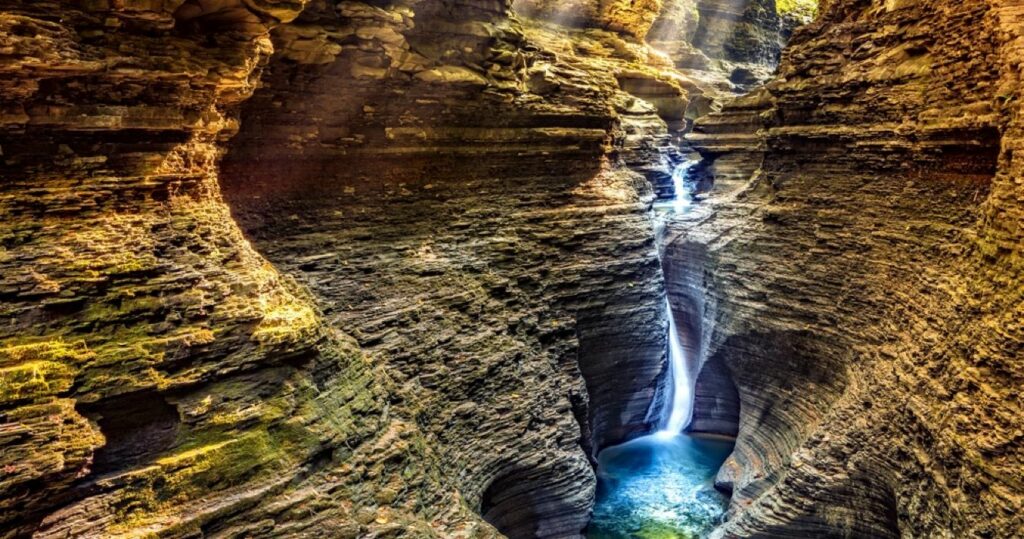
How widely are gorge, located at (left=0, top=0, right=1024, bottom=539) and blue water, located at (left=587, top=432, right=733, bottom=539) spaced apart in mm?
121

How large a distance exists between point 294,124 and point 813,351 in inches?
461

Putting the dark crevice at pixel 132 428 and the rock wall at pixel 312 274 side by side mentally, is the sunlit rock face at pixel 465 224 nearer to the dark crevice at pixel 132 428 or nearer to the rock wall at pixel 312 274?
the rock wall at pixel 312 274

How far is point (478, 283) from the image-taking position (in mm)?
13438

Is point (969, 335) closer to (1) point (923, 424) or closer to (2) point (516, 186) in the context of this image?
(1) point (923, 424)

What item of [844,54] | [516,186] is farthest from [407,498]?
[844,54]

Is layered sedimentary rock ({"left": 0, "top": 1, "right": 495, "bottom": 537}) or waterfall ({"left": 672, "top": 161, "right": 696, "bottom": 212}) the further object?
waterfall ({"left": 672, "top": 161, "right": 696, "bottom": 212})

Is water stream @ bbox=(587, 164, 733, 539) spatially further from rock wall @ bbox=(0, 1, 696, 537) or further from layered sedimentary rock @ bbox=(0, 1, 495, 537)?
layered sedimentary rock @ bbox=(0, 1, 495, 537)

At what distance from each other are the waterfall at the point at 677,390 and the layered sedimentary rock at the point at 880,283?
1.27 m

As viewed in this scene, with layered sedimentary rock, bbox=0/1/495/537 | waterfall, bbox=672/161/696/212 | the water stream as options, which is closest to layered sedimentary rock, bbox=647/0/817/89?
waterfall, bbox=672/161/696/212

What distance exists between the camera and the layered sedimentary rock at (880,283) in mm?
A: 9172

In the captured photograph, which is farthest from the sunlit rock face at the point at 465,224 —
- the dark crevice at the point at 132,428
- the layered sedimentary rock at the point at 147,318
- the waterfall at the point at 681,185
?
the waterfall at the point at 681,185

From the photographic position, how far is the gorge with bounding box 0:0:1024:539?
24.1 feet

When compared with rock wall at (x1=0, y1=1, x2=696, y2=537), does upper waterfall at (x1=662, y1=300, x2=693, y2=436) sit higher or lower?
lower

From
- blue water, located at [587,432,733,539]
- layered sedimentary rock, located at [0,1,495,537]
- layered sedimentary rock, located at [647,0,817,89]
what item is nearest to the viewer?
layered sedimentary rock, located at [0,1,495,537]
